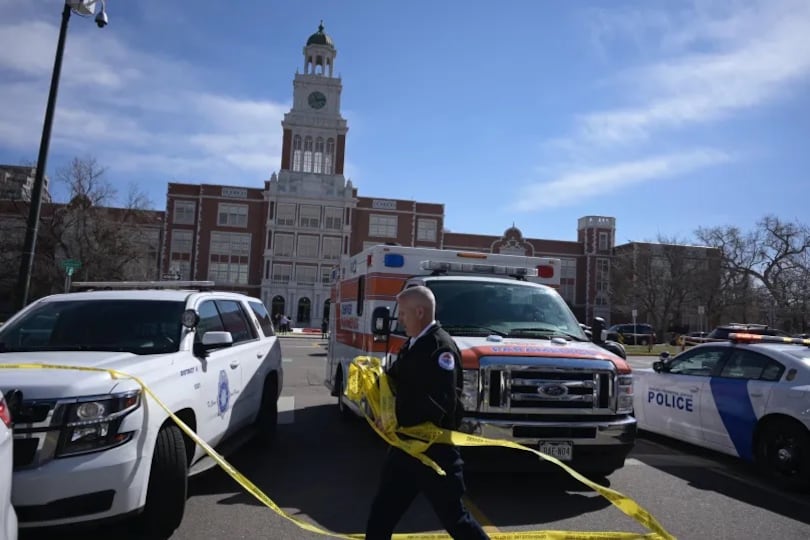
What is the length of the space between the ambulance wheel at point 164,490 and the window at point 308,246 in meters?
63.6

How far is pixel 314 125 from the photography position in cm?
7056

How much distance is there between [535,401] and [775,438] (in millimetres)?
3137

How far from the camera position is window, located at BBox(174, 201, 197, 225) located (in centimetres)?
6725

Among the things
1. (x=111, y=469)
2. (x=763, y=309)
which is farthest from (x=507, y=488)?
(x=763, y=309)

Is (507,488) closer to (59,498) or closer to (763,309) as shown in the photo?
(59,498)

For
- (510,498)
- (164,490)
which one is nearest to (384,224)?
(510,498)

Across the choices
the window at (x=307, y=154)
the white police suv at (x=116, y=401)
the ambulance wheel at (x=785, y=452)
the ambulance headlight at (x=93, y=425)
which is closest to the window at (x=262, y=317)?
the white police suv at (x=116, y=401)

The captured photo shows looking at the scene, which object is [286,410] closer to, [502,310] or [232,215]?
[502,310]

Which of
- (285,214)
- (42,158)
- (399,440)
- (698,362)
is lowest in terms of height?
(399,440)

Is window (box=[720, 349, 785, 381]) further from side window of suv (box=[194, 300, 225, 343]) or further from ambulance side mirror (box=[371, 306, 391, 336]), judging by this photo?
side window of suv (box=[194, 300, 225, 343])

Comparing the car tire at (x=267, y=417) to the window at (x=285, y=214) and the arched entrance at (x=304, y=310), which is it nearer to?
the arched entrance at (x=304, y=310)

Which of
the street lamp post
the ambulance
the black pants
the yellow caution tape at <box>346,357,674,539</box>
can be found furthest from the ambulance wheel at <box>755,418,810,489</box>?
the street lamp post

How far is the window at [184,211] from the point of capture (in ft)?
221

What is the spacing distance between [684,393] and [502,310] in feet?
9.98
